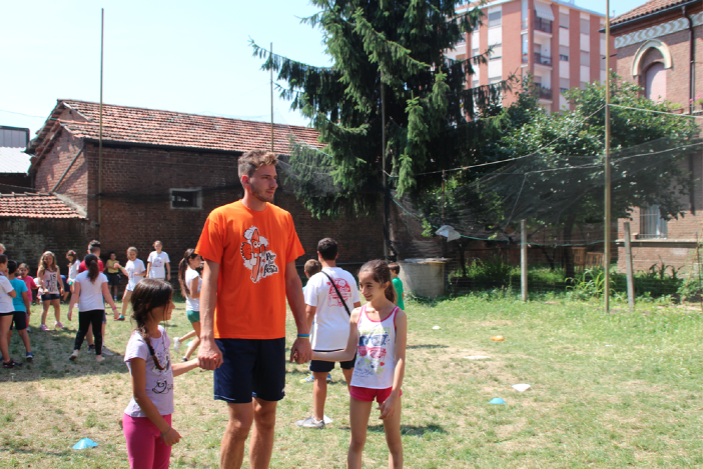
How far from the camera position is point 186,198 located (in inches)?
726

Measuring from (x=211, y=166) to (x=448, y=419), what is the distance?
15502mm

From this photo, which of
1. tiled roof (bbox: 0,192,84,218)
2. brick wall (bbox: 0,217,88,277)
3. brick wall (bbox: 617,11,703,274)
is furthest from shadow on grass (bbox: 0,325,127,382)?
brick wall (bbox: 617,11,703,274)

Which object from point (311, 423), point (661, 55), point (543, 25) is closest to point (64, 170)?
point (311, 423)

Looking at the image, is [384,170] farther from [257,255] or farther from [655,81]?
[655,81]

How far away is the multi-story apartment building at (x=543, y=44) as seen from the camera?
140 ft

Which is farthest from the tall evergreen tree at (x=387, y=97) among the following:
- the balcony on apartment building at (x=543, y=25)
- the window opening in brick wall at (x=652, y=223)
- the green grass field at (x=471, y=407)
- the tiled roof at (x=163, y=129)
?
the balcony on apartment building at (x=543, y=25)

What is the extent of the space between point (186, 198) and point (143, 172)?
1.65 meters

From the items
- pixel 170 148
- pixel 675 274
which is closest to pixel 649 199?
pixel 675 274

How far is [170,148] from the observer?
59.0 feet

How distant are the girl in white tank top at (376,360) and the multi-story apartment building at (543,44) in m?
41.3

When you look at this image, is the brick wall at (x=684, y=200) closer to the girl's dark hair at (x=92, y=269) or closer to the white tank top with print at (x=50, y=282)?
the girl's dark hair at (x=92, y=269)

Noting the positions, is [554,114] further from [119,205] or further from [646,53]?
[119,205]

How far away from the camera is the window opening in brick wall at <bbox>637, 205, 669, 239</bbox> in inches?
448

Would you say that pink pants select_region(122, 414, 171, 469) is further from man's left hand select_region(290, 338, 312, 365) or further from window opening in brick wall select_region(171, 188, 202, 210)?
window opening in brick wall select_region(171, 188, 202, 210)
